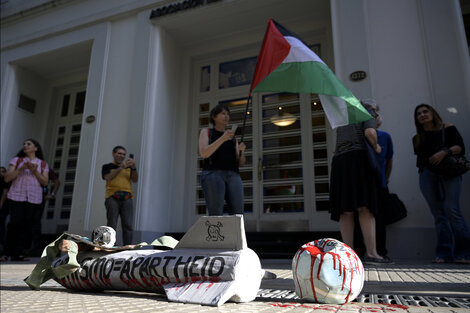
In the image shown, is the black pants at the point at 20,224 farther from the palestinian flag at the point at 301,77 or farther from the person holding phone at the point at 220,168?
the palestinian flag at the point at 301,77

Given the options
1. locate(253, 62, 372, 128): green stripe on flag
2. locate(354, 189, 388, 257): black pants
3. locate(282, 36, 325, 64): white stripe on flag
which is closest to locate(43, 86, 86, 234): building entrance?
locate(354, 189, 388, 257): black pants

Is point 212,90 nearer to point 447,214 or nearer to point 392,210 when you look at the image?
point 392,210

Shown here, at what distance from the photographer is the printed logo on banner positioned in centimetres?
155

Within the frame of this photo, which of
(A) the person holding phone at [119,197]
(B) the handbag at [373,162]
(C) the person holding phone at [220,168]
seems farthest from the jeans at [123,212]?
(B) the handbag at [373,162]

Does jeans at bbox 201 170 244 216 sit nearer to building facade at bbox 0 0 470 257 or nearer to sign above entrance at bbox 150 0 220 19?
building facade at bbox 0 0 470 257

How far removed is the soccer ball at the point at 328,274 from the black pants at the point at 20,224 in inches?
181

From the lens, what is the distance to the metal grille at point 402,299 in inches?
52.2

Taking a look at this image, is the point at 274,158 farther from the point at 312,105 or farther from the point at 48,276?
the point at 48,276

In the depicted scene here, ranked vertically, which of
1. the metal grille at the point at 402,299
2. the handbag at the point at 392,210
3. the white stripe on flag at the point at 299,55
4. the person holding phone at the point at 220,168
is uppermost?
the white stripe on flag at the point at 299,55

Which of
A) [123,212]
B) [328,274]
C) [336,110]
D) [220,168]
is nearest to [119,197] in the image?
[123,212]

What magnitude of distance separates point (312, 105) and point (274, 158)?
3.91 ft

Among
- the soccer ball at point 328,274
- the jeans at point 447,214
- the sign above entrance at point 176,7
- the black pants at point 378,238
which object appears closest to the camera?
the soccer ball at point 328,274

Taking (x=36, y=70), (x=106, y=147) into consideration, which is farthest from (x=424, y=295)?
(x=36, y=70)

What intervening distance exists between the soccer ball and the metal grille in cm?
12
